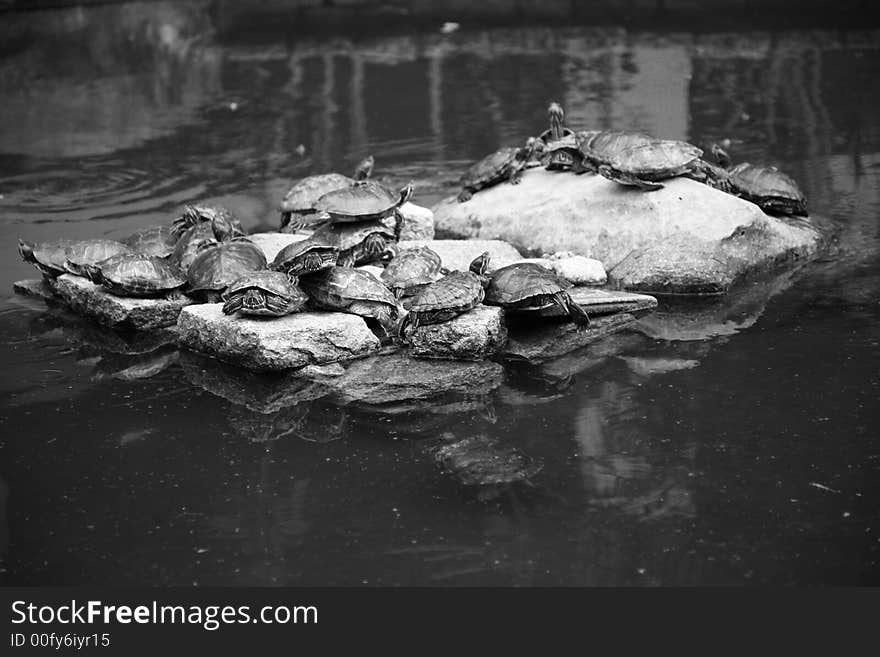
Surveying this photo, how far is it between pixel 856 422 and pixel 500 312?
1974 mm

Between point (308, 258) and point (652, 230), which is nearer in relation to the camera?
point (308, 258)

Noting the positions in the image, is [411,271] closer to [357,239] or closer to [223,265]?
[357,239]

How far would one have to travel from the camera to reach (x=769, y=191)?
795 cm

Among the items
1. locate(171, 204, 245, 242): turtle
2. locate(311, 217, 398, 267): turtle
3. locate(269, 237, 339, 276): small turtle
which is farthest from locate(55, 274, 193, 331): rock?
locate(311, 217, 398, 267): turtle

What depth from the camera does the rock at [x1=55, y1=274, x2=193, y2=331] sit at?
6.71 meters

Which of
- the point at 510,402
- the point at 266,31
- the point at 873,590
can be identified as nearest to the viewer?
the point at 873,590

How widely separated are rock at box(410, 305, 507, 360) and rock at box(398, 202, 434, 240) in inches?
71.4

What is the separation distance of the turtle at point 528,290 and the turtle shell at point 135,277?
1943 mm

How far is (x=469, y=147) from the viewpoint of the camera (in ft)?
35.5

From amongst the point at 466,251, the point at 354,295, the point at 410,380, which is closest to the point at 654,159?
the point at 466,251

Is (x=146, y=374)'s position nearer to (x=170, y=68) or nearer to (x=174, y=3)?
(x=170, y=68)

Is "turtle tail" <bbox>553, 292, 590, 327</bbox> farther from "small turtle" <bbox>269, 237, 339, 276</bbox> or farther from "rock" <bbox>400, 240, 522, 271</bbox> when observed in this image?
"small turtle" <bbox>269, 237, 339, 276</bbox>

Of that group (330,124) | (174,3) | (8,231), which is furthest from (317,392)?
(174,3)

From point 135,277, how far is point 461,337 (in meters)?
2.07
